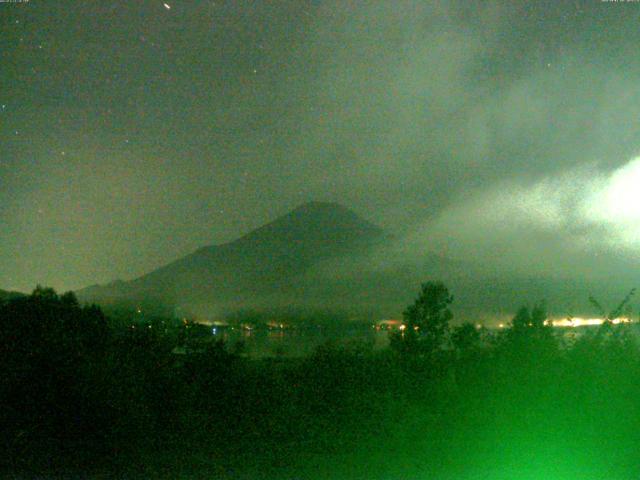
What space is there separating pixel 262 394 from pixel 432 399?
3.16 metres

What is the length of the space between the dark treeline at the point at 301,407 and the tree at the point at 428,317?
5322 millimetres

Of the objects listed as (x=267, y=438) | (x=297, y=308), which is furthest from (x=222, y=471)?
(x=297, y=308)

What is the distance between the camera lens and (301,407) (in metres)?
11.6

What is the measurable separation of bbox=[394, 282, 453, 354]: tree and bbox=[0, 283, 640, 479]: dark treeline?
5322mm

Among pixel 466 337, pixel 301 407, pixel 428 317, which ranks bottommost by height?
pixel 301 407

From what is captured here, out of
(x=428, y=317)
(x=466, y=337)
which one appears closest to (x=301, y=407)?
(x=466, y=337)

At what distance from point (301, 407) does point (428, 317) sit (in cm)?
931

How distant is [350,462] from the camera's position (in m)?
10.0

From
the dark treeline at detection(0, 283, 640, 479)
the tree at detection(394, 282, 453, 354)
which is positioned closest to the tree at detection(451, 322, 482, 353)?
the tree at detection(394, 282, 453, 354)

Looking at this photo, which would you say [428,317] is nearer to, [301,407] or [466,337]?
[466,337]

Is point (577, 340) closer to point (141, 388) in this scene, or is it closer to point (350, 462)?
point (350, 462)

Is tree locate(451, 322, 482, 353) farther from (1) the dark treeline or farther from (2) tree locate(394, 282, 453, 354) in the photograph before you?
(1) the dark treeline

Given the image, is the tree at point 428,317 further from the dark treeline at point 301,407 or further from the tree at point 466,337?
the dark treeline at point 301,407

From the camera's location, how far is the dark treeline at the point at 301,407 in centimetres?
988
